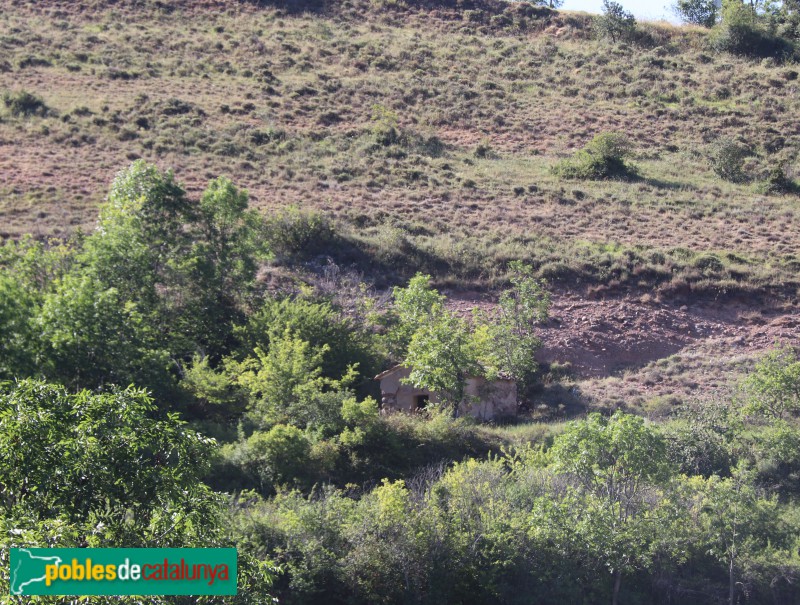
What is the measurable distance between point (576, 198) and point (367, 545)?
28906mm

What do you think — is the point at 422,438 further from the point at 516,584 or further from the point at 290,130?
the point at 290,130

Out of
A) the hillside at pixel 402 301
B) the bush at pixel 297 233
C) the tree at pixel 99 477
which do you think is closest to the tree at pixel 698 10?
the hillside at pixel 402 301

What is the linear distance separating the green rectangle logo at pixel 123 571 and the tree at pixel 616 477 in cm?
905

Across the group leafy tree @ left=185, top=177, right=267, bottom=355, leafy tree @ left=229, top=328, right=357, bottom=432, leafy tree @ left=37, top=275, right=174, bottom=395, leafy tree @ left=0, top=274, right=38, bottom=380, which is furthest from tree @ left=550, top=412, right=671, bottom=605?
leafy tree @ left=185, top=177, right=267, bottom=355

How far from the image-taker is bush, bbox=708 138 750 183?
45031 mm

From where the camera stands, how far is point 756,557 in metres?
17.5

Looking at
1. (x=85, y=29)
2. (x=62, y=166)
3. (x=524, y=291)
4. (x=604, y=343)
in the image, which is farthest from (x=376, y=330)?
(x=85, y=29)

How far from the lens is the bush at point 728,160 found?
45031 millimetres

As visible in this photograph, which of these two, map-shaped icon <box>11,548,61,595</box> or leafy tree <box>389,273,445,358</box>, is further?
leafy tree <box>389,273,445,358</box>

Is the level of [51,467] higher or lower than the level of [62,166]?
higher

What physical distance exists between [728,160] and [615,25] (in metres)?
20.0

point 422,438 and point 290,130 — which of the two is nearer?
point 422,438

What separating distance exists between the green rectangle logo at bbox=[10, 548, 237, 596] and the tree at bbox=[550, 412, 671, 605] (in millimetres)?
9048

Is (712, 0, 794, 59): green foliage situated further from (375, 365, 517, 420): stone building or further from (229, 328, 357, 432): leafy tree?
(229, 328, 357, 432): leafy tree
